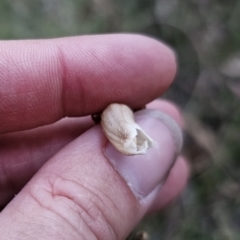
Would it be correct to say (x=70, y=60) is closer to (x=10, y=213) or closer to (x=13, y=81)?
(x=13, y=81)

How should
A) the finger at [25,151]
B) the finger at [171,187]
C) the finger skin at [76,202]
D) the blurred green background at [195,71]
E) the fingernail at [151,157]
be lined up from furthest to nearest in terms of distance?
1. the blurred green background at [195,71]
2. the finger at [171,187]
3. the finger at [25,151]
4. the fingernail at [151,157]
5. the finger skin at [76,202]

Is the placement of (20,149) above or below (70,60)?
below

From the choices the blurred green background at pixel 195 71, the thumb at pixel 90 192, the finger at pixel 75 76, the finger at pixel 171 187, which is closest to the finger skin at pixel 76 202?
the thumb at pixel 90 192

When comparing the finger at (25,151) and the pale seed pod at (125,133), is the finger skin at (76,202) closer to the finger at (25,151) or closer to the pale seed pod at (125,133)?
the pale seed pod at (125,133)

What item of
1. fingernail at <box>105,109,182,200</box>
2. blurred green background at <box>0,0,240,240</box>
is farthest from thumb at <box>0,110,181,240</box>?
blurred green background at <box>0,0,240,240</box>

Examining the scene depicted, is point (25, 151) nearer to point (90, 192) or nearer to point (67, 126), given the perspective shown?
point (67, 126)

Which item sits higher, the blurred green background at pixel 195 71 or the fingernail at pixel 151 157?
the fingernail at pixel 151 157

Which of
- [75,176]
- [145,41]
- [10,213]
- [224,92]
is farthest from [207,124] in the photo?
[10,213]
